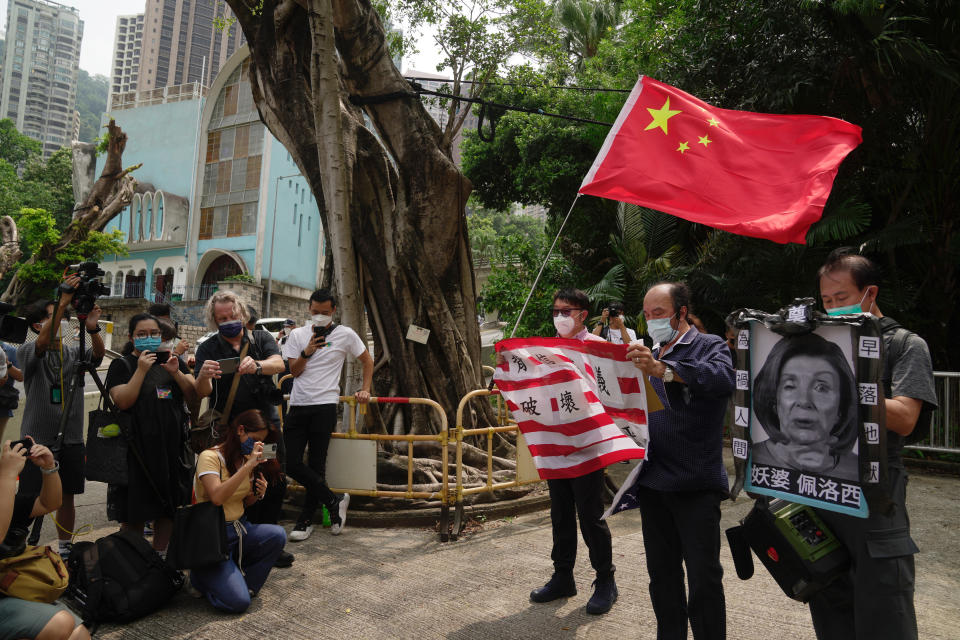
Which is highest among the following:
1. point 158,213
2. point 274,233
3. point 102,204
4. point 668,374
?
point 158,213

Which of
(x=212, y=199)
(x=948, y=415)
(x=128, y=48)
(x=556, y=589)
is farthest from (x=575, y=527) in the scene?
(x=128, y=48)

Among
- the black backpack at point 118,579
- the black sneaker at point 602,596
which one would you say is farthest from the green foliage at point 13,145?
the black sneaker at point 602,596

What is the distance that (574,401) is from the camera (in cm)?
356

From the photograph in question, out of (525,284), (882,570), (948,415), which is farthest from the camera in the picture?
(525,284)

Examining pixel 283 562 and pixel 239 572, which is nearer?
pixel 239 572

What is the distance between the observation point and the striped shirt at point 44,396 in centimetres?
470

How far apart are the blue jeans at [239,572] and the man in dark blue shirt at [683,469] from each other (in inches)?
89.0

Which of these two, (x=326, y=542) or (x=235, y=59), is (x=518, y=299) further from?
(x=235, y=59)

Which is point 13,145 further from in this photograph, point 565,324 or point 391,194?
point 565,324

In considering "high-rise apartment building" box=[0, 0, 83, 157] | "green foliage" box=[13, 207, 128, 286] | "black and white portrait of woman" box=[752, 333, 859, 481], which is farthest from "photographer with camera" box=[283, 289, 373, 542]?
"high-rise apartment building" box=[0, 0, 83, 157]

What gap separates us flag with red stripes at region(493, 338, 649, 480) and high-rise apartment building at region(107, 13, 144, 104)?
13996cm

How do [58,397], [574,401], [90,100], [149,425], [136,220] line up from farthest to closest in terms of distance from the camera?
[90,100], [136,220], [58,397], [149,425], [574,401]

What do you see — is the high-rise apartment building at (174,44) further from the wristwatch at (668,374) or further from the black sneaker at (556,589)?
the wristwatch at (668,374)

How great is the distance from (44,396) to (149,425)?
115cm
